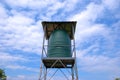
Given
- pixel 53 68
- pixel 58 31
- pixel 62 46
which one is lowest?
pixel 53 68

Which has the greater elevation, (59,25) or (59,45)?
(59,25)

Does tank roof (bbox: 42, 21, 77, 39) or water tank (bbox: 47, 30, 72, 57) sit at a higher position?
tank roof (bbox: 42, 21, 77, 39)

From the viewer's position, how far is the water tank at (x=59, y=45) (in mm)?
17109

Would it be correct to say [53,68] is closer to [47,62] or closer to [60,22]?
[47,62]

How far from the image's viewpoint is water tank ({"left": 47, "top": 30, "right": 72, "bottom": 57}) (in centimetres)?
1711

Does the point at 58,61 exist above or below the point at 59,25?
below

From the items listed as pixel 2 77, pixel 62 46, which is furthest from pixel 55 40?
pixel 2 77

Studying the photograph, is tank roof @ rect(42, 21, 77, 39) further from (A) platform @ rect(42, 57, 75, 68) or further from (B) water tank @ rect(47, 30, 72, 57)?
(A) platform @ rect(42, 57, 75, 68)

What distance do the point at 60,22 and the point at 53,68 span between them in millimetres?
4648

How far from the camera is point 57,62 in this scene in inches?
695

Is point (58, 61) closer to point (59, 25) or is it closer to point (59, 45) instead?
point (59, 45)

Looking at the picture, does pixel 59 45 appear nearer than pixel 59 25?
Yes

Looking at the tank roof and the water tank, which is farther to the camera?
the tank roof

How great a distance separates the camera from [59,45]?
56.8 feet
